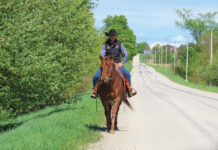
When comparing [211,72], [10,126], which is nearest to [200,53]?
[211,72]

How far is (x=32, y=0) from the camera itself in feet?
41.9

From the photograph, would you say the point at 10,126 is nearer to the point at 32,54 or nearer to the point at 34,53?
the point at 34,53

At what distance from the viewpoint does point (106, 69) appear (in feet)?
27.1

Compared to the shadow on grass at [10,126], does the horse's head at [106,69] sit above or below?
above

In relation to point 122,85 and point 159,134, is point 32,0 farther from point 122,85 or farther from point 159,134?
point 159,134

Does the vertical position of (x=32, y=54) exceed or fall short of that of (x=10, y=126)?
it exceeds it

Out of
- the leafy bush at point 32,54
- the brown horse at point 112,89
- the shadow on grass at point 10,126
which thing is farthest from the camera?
the shadow on grass at point 10,126

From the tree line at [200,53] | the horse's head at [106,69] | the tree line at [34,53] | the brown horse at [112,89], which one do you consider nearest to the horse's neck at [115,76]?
the brown horse at [112,89]

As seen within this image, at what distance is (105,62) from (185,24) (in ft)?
345

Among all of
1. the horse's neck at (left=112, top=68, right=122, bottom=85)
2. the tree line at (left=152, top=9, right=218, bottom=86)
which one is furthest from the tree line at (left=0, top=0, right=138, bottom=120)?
the tree line at (left=152, top=9, right=218, bottom=86)

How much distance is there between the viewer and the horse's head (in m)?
8.17

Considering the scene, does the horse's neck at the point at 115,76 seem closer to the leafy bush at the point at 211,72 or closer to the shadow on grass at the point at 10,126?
the shadow on grass at the point at 10,126

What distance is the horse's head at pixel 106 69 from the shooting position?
26.8ft

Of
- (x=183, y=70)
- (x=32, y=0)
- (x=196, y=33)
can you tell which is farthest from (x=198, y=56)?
(x=32, y=0)
